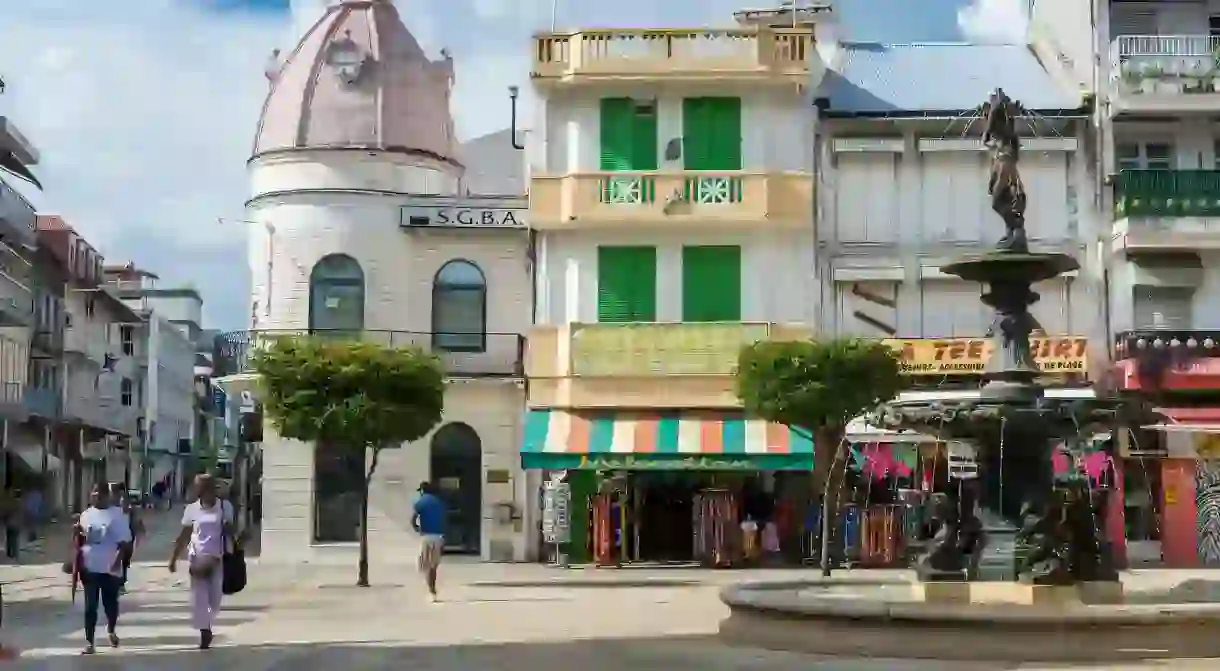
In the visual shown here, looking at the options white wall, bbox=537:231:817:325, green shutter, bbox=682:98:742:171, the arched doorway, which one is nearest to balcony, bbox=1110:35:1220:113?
white wall, bbox=537:231:817:325

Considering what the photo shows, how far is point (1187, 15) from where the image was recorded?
3438 centimetres

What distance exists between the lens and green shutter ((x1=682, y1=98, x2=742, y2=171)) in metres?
33.5

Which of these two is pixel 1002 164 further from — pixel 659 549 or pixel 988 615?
pixel 659 549

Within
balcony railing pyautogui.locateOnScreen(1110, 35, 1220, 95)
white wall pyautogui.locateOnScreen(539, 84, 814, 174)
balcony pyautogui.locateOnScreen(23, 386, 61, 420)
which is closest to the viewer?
balcony railing pyautogui.locateOnScreen(1110, 35, 1220, 95)

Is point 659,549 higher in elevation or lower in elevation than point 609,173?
lower

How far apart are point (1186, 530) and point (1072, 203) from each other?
7.03m

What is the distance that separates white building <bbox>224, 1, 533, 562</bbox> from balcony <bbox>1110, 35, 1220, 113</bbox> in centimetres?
1281

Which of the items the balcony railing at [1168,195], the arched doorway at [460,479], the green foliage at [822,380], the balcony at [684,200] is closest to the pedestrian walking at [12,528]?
the arched doorway at [460,479]

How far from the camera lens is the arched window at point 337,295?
34.9m

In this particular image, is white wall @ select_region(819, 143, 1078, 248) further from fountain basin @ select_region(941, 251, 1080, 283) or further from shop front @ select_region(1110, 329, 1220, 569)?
fountain basin @ select_region(941, 251, 1080, 283)

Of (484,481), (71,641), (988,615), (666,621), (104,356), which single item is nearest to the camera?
(988,615)

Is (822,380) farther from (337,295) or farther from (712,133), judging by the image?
(337,295)

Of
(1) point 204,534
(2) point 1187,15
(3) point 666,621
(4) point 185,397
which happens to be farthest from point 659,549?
(4) point 185,397

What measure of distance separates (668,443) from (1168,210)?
37.0 ft
